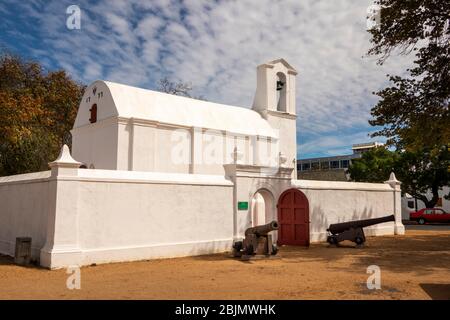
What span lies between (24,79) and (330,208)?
20.2 meters

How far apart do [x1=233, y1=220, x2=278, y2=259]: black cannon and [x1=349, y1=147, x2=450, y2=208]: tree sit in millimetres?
23314

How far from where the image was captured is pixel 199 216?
14.2 meters

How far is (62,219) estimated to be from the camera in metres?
11.2

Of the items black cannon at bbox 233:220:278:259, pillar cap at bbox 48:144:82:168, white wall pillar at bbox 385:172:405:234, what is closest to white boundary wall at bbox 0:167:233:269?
pillar cap at bbox 48:144:82:168

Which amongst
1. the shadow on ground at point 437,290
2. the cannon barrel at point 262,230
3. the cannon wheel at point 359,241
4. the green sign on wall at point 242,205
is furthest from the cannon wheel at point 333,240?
the shadow on ground at point 437,290

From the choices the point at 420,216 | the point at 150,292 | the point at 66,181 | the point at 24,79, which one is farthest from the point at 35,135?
the point at 420,216

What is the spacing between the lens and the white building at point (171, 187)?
38.5ft

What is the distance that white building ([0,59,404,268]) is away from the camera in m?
11.7

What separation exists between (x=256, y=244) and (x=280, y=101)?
46.8 ft

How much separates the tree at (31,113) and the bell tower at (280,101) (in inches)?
478

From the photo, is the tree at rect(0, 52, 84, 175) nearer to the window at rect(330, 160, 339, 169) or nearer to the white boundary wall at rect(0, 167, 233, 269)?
the white boundary wall at rect(0, 167, 233, 269)

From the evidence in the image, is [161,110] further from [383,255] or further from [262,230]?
[383,255]

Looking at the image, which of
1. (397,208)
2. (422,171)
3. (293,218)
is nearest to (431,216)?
(422,171)

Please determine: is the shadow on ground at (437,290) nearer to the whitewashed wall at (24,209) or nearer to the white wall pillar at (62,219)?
the white wall pillar at (62,219)
